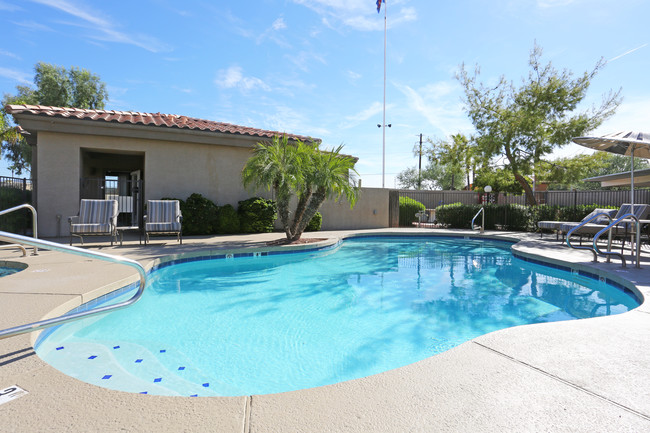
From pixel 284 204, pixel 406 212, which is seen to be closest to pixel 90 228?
pixel 284 204

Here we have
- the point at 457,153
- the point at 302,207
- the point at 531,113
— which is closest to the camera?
the point at 302,207

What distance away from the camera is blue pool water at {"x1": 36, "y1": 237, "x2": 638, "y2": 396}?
287 centimetres

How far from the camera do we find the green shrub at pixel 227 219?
10.8 metres

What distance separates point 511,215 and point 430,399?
14396 mm

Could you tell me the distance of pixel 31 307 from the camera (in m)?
3.12

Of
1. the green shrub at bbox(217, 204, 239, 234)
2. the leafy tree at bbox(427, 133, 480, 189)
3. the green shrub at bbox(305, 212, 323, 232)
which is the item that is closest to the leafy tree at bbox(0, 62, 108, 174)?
the green shrub at bbox(217, 204, 239, 234)

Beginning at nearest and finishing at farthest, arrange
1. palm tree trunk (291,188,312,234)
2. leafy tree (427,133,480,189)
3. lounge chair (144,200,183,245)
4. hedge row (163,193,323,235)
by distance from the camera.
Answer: lounge chair (144,200,183,245), palm tree trunk (291,188,312,234), hedge row (163,193,323,235), leafy tree (427,133,480,189)

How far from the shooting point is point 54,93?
23.3 metres

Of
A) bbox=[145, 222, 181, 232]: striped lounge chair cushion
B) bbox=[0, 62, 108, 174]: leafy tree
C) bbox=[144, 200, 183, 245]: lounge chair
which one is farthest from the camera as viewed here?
bbox=[0, 62, 108, 174]: leafy tree

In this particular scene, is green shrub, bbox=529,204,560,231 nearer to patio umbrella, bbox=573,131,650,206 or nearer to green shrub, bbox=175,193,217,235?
patio umbrella, bbox=573,131,650,206

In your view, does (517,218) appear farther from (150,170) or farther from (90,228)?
(90,228)

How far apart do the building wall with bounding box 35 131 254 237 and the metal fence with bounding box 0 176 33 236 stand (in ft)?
1.70

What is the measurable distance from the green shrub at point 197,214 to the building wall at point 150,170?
804 mm

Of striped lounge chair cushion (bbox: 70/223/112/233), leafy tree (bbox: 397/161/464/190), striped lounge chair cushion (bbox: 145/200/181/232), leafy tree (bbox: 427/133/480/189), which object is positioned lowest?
striped lounge chair cushion (bbox: 70/223/112/233)
